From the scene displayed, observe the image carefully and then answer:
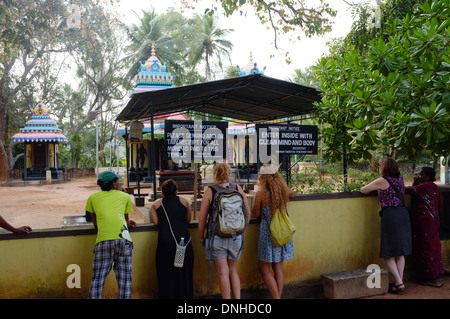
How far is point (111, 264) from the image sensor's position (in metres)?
3.53

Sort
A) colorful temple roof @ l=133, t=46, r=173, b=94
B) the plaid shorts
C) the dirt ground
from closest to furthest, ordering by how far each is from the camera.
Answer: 1. the plaid shorts
2. the dirt ground
3. colorful temple roof @ l=133, t=46, r=173, b=94

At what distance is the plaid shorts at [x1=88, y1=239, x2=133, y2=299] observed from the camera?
11.3ft

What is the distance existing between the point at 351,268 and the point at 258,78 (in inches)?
131

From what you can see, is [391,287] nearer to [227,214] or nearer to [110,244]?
[227,214]

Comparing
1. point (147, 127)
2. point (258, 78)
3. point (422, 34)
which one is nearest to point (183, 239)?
point (258, 78)

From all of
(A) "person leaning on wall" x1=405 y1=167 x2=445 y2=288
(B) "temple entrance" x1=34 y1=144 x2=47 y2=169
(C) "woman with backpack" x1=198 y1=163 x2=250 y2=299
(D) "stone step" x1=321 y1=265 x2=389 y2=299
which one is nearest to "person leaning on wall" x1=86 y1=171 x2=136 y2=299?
(C) "woman with backpack" x1=198 y1=163 x2=250 y2=299

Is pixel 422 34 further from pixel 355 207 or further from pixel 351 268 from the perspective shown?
pixel 351 268

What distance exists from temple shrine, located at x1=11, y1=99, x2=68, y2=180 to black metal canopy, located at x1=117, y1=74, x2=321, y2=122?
17505mm

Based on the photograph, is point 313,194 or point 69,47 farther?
point 69,47

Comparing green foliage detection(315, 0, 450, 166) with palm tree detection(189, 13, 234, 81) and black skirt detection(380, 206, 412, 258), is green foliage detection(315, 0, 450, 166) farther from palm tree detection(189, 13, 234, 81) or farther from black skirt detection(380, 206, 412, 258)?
palm tree detection(189, 13, 234, 81)

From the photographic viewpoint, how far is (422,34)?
180 inches

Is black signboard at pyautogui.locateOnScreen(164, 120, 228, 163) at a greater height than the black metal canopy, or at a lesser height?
lesser

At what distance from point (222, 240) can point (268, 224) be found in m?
0.65

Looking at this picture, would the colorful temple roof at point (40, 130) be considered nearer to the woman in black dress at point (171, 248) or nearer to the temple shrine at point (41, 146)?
the temple shrine at point (41, 146)
